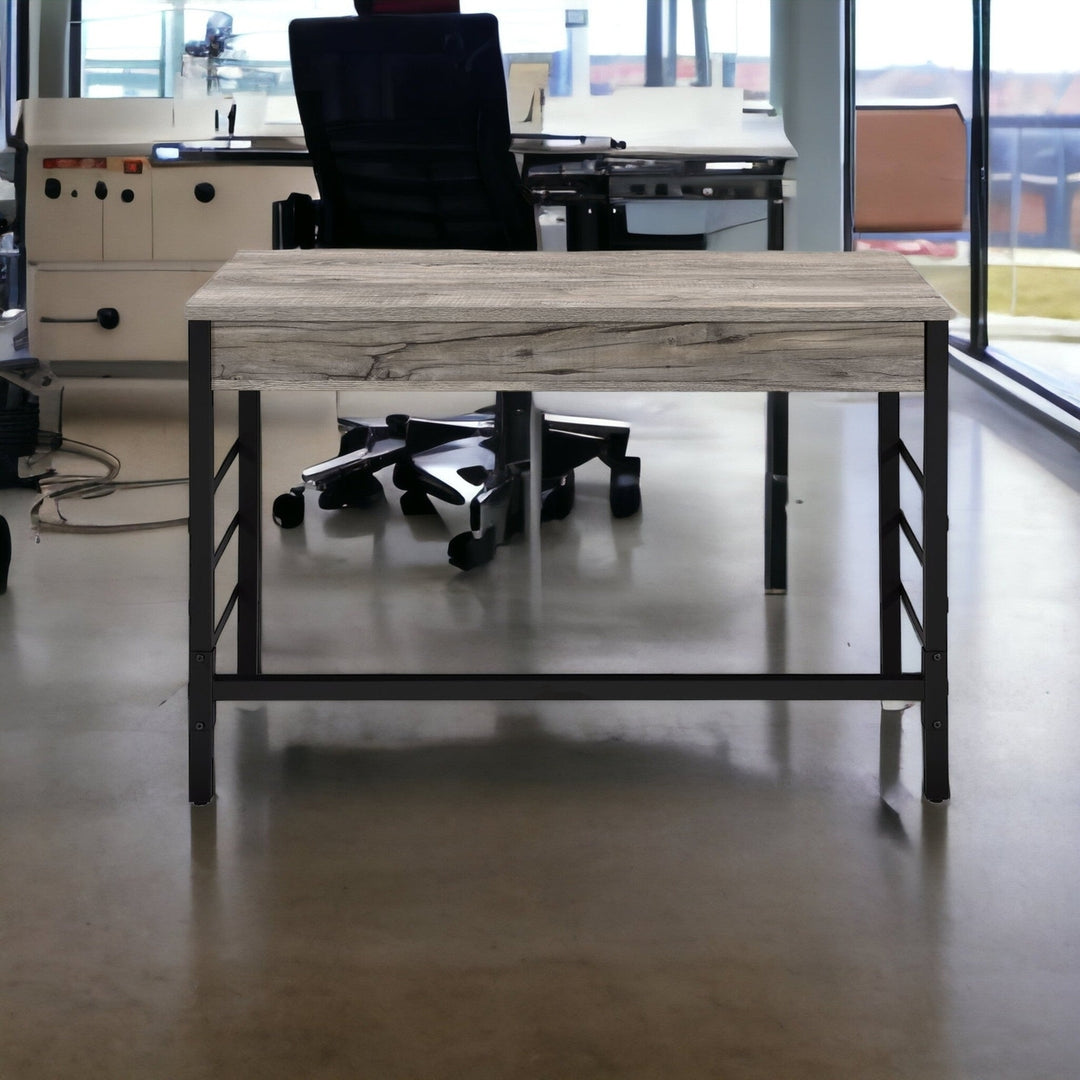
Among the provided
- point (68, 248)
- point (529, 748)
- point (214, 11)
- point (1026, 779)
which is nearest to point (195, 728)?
point (529, 748)

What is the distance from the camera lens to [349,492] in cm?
289

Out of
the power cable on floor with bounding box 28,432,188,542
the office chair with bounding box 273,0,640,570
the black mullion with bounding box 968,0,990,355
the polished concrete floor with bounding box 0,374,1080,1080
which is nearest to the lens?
the polished concrete floor with bounding box 0,374,1080,1080

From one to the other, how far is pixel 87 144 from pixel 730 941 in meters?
3.41

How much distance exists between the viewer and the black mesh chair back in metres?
2.54

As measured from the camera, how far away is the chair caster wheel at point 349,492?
9.40 feet

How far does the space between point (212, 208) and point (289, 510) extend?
1.56 meters

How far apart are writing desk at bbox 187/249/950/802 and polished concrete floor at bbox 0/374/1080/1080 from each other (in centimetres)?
12

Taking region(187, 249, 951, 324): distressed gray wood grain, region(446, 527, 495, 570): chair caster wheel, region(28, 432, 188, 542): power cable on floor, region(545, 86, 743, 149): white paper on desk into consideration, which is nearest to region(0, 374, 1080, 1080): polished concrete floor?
region(446, 527, 495, 570): chair caster wheel

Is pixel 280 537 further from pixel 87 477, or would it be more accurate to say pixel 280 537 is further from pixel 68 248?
pixel 68 248

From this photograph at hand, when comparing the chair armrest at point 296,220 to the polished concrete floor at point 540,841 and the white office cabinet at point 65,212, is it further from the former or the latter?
the white office cabinet at point 65,212

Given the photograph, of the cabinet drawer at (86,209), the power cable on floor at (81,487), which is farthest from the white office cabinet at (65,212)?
the power cable on floor at (81,487)

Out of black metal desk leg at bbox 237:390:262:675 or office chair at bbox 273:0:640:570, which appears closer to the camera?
black metal desk leg at bbox 237:390:262:675

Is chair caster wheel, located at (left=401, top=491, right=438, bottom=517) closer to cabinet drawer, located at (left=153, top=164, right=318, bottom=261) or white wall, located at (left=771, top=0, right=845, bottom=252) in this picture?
cabinet drawer, located at (left=153, top=164, right=318, bottom=261)

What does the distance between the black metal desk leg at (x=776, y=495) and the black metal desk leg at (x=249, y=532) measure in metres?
0.88
